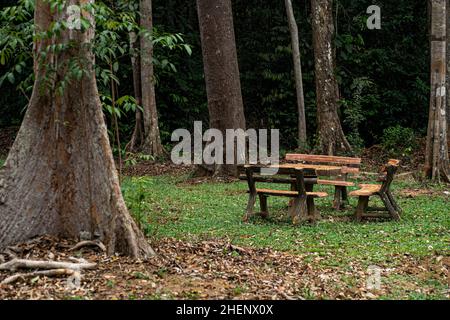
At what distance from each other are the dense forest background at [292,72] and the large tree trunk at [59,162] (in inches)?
577

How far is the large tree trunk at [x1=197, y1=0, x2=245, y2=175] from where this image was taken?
16781 mm

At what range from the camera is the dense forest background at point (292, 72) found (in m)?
23.2

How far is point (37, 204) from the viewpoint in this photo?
8094mm

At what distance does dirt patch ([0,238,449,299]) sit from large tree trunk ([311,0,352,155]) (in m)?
10.4

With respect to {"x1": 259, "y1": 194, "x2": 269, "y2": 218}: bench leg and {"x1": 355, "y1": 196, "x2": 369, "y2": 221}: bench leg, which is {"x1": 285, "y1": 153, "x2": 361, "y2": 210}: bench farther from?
{"x1": 259, "y1": 194, "x2": 269, "y2": 218}: bench leg

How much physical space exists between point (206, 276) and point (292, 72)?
57.5 ft

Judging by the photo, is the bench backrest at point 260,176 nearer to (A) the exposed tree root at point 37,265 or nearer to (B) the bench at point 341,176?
(B) the bench at point 341,176

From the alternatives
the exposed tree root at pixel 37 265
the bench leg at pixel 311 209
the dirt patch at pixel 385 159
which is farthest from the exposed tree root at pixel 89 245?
the dirt patch at pixel 385 159

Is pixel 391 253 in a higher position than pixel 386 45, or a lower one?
lower

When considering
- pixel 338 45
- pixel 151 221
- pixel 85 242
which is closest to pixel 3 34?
pixel 85 242

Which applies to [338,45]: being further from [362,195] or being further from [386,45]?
[362,195]

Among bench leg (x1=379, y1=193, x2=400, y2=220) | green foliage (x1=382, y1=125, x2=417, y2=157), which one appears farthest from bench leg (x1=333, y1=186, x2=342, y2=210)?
green foliage (x1=382, y1=125, x2=417, y2=157)

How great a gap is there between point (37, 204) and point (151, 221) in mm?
3300

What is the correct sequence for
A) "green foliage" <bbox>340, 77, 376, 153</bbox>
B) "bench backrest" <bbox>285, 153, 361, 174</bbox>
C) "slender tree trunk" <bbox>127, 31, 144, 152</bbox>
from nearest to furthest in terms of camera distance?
"bench backrest" <bbox>285, 153, 361, 174</bbox>
"slender tree trunk" <bbox>127, 31, 144, 152</bbox>
"green foliage" <bbox>340, 77, 376, 153</bbox>
